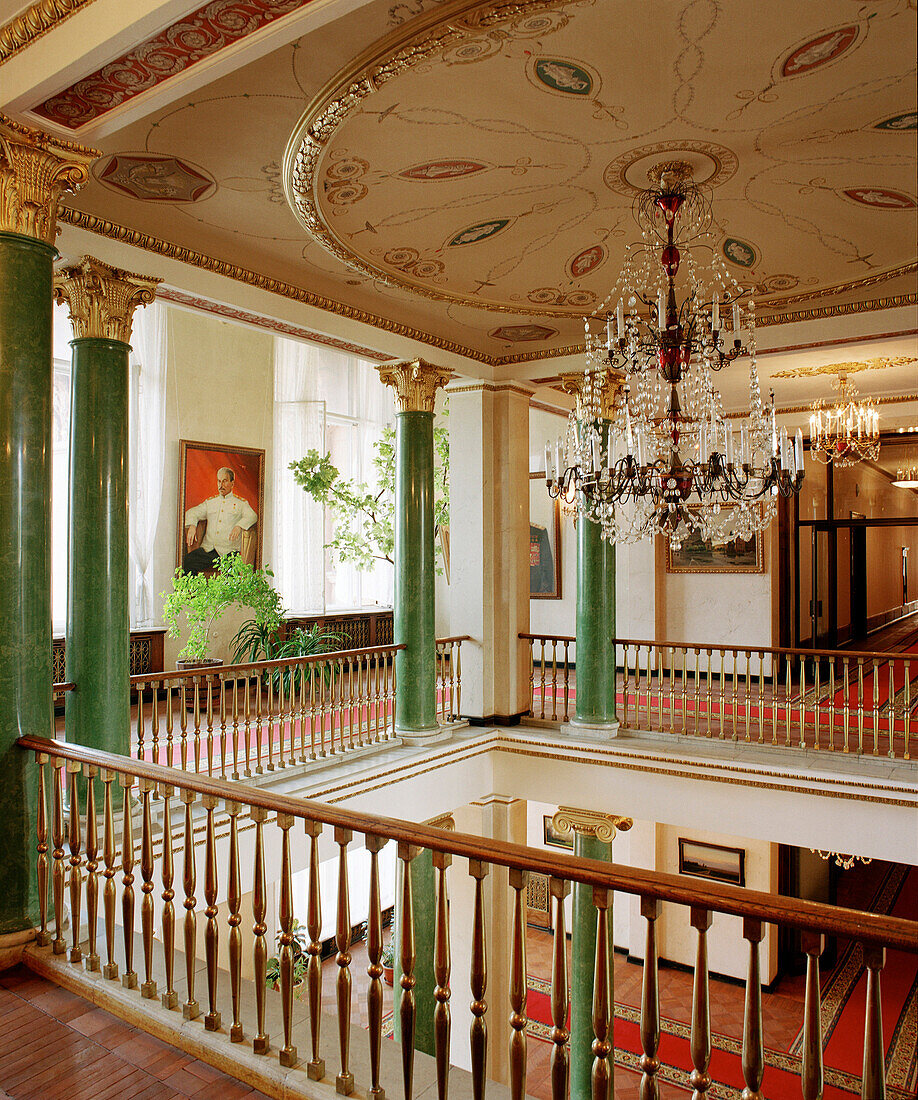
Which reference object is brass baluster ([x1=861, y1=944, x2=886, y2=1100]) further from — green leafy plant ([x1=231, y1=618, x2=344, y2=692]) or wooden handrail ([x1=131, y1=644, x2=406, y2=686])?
green leafy plant ([x1=231, y1=618, x2=344, y2=692])

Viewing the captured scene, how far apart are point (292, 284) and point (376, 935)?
18.0ft

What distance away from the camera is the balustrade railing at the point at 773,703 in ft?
24.1

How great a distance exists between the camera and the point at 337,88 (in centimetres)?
384

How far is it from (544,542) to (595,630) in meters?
5.69

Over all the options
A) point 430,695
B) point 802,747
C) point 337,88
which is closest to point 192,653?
point 430,695

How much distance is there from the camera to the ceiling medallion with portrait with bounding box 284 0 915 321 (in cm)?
352

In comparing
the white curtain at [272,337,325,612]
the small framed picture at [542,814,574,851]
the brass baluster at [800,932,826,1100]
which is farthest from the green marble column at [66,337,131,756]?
the small framed picture at [542,814,574,851]

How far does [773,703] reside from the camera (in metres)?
7.66

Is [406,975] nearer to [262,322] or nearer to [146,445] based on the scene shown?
[262,322]

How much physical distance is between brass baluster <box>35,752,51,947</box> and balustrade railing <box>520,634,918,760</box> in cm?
483

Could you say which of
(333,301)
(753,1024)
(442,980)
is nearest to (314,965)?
(442,980)

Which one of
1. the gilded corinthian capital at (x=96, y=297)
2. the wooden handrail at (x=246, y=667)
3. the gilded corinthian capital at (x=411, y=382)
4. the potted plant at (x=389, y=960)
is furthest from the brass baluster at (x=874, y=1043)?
the potted plant at (x=389, y=960)

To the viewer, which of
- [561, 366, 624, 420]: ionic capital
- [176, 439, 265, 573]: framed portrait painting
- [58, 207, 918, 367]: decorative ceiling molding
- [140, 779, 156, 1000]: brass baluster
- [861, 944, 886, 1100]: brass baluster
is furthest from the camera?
[176, 439, 265, 573]: framed portrait painting

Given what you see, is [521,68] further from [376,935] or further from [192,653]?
[192,653]
